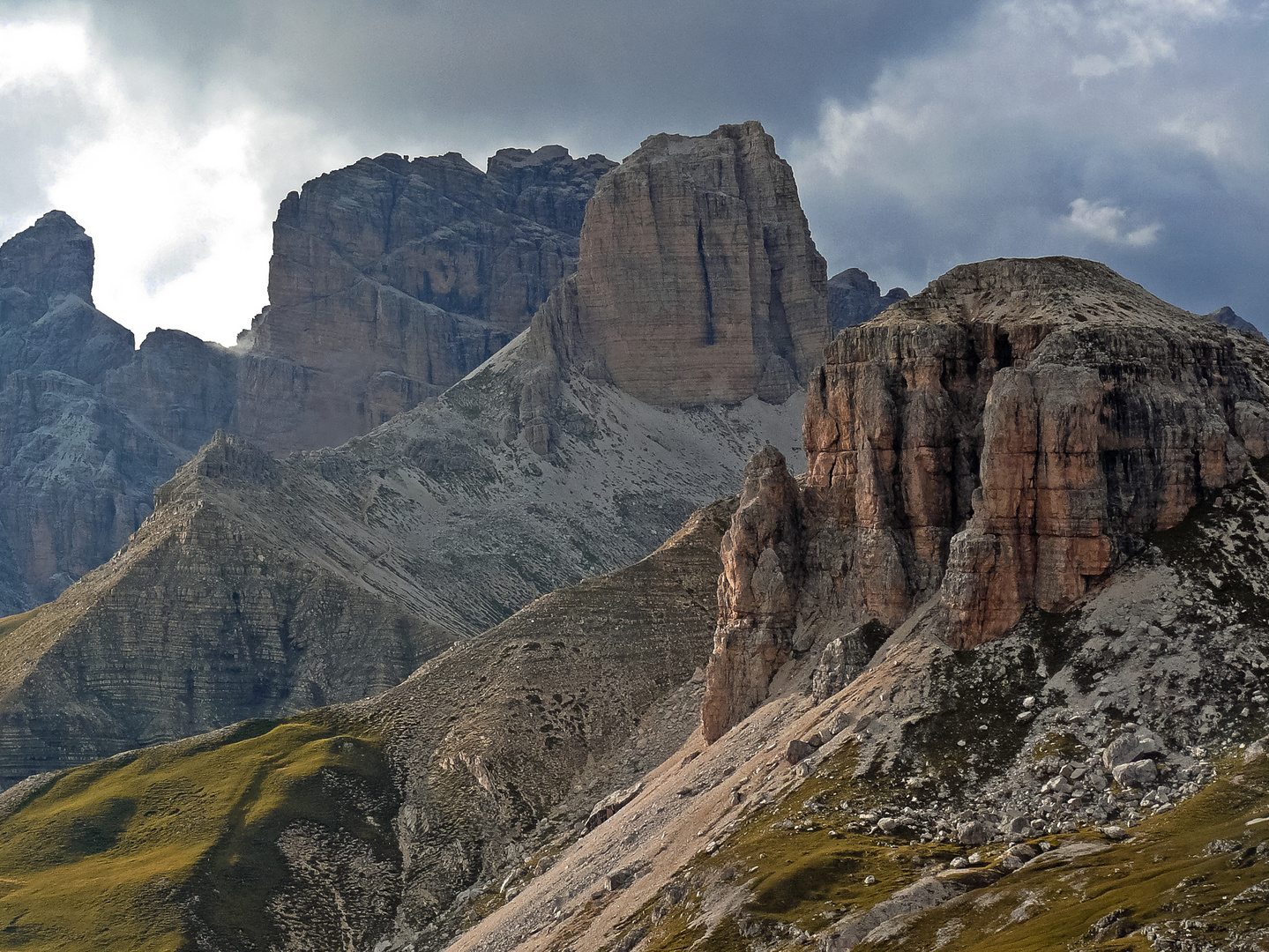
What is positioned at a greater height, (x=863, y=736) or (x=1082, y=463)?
(x=1082, y=463)

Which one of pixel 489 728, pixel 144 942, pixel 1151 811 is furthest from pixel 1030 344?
pixel 144 942

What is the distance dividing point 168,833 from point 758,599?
53529mm

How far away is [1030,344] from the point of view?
87562mm

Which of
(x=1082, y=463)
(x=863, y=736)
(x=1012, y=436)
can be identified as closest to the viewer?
(x=863, y=736)

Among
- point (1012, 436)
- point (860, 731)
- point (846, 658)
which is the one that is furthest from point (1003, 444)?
point (860, 731)

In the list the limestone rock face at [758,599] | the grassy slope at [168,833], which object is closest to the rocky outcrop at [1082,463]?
the limestone rock face at [758,599]

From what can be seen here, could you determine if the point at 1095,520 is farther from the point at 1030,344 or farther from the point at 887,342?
the point at 887,342

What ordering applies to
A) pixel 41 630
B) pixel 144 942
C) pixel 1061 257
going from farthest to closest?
pixel 41 630 → pixel 144 942 → pixel 1061 257

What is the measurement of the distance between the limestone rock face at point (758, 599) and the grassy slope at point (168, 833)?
3261 cm

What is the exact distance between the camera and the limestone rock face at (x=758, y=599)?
10044 centimetres

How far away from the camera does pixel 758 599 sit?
332 feet

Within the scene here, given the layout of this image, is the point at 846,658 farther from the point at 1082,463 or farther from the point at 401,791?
the point at 401,791

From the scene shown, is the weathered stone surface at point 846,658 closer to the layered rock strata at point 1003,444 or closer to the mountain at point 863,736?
the mountain at point 863,736

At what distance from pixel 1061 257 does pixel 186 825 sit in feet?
259
